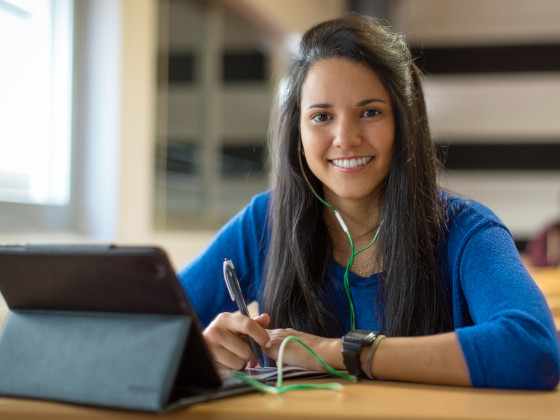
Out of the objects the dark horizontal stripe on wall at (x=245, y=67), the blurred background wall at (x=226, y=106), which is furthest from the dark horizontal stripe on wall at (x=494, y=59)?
the dark horizontal stripe on wall at (x=245, y=67)

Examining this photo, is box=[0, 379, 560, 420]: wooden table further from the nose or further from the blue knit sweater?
the nose

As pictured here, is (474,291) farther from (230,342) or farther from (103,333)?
(103,333)

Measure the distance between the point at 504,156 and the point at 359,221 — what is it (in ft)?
20.0

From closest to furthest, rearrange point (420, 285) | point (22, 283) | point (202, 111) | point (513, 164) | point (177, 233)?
point (22, 283) < point (420, 285) < point (177, 233) < point (202, 111) < point (513, 164)

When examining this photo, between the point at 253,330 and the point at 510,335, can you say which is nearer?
the point at 510,335

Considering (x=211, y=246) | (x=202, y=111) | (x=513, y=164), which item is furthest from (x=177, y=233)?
(x=513, y=164)

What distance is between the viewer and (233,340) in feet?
3.84

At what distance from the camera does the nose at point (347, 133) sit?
1.43 metres

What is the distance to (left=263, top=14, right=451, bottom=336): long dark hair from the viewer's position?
1.39 metres

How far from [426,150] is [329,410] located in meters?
0.78

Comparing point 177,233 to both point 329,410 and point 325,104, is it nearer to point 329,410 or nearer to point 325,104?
point 325,104

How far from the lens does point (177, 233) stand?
4.35m

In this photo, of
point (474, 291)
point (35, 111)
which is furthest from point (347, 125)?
point (35, 111)

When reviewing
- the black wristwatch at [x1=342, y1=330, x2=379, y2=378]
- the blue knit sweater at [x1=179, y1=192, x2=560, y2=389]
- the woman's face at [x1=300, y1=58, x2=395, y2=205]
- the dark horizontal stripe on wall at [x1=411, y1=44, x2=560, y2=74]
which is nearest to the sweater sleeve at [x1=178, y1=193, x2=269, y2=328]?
the blue knit sweater at [x1=179, y1=192, x2=560, y2=389]
